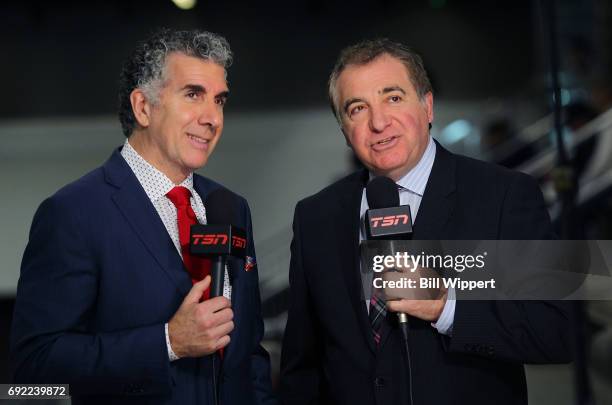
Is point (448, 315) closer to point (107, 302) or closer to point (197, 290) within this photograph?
point (197, 290)

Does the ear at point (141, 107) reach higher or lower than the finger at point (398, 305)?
higher

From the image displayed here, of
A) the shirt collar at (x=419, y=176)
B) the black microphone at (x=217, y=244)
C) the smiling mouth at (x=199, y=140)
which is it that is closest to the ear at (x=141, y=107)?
the smiling mouth at (x=199, y=140)

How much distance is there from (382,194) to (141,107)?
0.73 meters

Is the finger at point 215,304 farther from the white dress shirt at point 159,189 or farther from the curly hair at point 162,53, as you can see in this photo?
the curly hair at point 162,53

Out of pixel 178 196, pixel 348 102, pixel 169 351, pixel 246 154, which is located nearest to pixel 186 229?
pixel 178 196

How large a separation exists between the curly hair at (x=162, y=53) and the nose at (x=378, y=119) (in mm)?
433

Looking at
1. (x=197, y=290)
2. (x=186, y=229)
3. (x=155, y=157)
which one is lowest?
(x=197, y=290)

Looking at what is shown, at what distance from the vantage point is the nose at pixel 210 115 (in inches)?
77.7

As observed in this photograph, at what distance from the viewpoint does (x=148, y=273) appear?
1862mm

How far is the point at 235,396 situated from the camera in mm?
1994

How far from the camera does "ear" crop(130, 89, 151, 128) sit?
202cm

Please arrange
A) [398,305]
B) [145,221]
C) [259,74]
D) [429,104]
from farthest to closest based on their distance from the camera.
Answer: [259,74], [429,104], [145,221], [398,305]

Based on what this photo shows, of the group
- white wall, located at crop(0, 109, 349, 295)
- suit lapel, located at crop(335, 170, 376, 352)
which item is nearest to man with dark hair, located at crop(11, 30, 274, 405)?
suit lapel, located at crop(335, 170, 376, 352)

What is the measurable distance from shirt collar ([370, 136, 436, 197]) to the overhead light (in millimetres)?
10535
